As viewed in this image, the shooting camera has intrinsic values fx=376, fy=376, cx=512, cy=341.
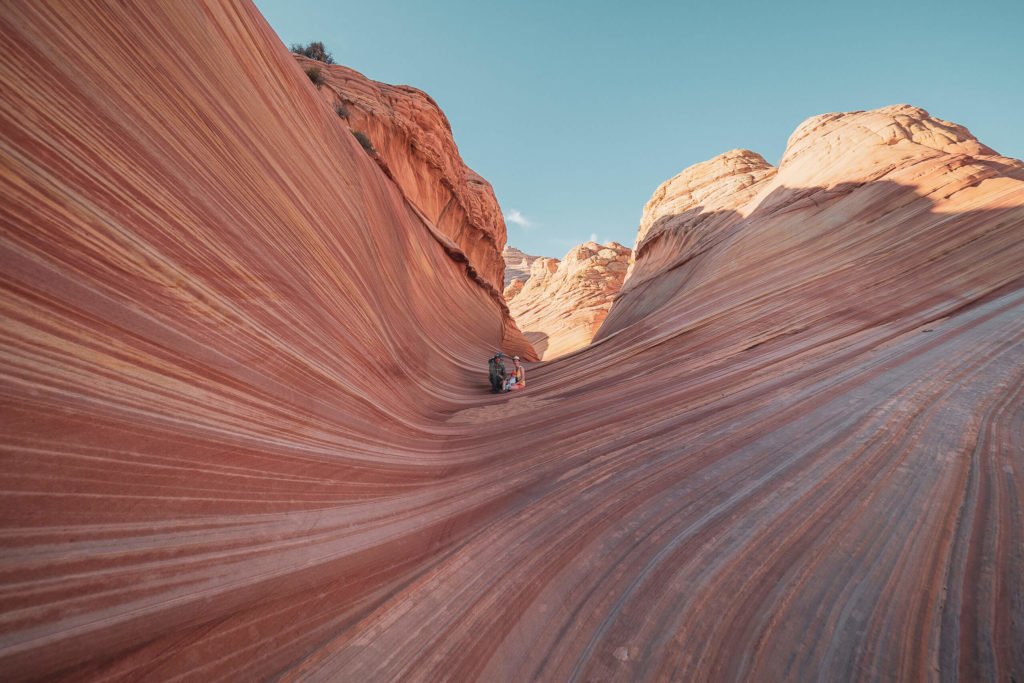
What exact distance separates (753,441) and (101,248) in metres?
3.66

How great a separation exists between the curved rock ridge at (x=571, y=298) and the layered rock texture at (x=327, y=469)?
16603 millimetres

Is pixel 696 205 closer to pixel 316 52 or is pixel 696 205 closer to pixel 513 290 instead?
A: pixel 316 52

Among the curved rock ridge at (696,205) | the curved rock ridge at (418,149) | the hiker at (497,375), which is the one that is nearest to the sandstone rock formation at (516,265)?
the curved rock ridge at (696,205)

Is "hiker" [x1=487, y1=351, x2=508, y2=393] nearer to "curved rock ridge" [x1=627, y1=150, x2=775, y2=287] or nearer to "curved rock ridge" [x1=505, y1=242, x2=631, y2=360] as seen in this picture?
"curved rock ridge" [x1=627, y1=150, x2=775, y2=287]

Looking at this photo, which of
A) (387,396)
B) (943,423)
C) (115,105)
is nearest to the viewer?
(115,105)

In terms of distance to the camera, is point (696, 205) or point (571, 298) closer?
point (696, 205)

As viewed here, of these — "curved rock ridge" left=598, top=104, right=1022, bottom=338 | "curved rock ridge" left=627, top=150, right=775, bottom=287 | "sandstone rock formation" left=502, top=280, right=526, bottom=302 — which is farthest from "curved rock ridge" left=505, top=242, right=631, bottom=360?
"curved rock ridge" left=598, top=104, right=1022, bottom=338

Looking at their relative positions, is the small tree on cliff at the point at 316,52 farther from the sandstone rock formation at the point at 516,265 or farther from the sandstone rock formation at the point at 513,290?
the sandstone rock formation at the point at 516,265

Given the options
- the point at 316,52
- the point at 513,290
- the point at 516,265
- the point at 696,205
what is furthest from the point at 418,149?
the point at 516,265

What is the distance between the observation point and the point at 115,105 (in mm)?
1823

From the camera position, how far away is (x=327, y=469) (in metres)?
2.17

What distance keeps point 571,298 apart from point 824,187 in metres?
16.6

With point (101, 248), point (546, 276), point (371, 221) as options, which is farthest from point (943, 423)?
point (546, 276)

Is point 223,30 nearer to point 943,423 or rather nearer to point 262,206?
point 262,206
